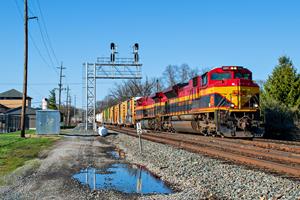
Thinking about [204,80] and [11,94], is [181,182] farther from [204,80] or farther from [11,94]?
[11,94]

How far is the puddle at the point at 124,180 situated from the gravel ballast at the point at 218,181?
1.13 ft

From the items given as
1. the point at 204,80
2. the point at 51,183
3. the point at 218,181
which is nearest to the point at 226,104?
the point at 204,80

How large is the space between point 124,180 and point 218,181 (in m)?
2.60

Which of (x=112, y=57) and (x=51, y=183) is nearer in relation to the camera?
(x=51, y=183)

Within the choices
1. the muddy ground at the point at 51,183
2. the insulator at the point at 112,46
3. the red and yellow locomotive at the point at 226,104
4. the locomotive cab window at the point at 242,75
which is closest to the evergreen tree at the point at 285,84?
the red and yellow locomotive at the point at 226,104

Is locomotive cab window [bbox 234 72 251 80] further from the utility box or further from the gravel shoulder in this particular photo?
the utility box

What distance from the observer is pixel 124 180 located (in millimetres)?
10703

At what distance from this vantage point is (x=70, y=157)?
1631 cm

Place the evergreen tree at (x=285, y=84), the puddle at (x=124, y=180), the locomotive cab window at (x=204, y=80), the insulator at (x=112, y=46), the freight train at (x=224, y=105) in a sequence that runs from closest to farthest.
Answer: the puddle at (x=124, y=180) → the freight train at (x=224, y=105) → the locomotive cab window at (x=204, y=80) → the evergreen tree at (x=285, y=84) → the insulator at (x=112, y=46)

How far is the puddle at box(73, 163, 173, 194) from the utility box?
21.6m

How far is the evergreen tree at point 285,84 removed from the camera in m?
34.6

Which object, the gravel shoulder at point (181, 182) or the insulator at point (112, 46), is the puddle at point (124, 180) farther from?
the insulator at point (112, 46)

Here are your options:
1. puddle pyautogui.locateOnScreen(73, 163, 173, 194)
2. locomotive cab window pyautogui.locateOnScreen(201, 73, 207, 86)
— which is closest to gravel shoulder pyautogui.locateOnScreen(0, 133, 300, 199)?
puddle pyautogui.locateOnScreen(73, 163, 173, 194)

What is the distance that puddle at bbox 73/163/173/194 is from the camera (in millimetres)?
9430
